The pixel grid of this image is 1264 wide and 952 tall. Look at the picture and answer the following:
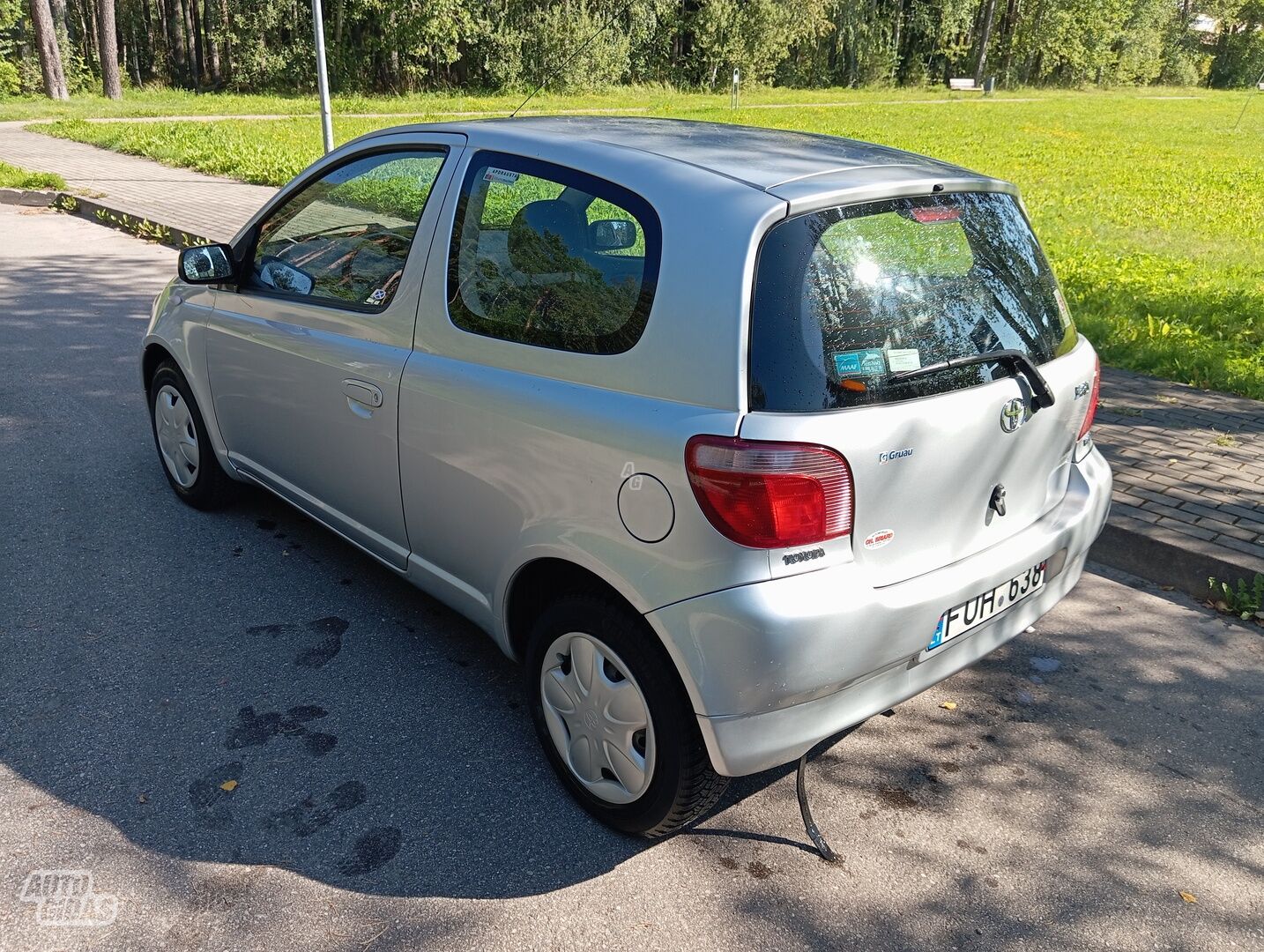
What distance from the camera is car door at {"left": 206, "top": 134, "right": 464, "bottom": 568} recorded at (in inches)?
131

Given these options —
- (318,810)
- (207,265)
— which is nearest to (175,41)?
(207,265)

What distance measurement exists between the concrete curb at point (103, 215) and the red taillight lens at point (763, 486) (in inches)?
361

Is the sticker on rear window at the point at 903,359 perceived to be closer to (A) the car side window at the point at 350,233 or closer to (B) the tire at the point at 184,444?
(A) the car side window at the point at 350,233

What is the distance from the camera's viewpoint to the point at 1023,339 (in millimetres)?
2920

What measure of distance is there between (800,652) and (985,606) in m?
0.70

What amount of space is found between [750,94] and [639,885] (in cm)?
4560

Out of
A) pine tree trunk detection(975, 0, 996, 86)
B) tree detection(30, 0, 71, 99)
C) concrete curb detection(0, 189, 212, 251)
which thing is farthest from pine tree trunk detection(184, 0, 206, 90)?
pine tree trunk detection(975, 0, 996, 86)

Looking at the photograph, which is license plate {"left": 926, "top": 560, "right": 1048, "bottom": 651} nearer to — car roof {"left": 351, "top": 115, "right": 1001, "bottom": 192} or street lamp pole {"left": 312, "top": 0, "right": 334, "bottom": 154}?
car roof {"left": 351, "top": 115, "right": 1001, "bottom": 192}

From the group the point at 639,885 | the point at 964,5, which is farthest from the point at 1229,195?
the point at 964,5

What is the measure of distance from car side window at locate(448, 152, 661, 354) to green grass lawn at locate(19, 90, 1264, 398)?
221 inches

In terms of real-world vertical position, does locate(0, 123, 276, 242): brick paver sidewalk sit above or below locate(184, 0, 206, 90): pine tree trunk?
below

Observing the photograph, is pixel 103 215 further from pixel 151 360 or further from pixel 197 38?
pixel 197 38

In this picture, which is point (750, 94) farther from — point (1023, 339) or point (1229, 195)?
point (1023, 339)

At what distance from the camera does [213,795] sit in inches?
116
